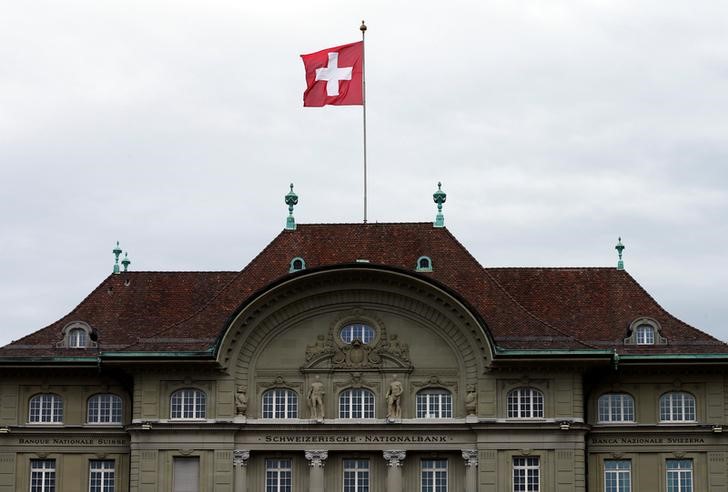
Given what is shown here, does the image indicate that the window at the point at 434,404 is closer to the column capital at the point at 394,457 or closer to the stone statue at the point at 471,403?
the stone statue at the point at 471,403

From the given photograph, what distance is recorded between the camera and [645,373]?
255ft

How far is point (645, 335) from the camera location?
7819 centimetres

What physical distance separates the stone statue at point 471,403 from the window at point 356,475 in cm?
446

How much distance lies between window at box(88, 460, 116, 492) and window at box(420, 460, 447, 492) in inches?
482

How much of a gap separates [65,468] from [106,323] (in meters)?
6.31

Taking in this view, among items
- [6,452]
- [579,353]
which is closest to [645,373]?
[579,353]

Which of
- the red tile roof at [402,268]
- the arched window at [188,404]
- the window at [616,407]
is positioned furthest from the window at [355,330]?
the window at [616,407]

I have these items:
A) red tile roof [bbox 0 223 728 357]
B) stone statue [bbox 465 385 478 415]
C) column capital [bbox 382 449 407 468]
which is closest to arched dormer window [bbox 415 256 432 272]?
red tile roof [bbox 0 223 728 357]

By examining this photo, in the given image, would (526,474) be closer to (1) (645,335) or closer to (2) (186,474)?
(1) (645,335)

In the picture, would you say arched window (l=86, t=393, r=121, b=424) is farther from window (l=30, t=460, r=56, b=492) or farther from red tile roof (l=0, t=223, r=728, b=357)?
window (l=30, t=460, r=56, b=492)

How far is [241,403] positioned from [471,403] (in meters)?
8.85

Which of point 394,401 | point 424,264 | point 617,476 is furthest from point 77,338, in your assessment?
point 617,476

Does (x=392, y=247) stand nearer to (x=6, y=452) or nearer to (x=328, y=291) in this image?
(x=328, y=291)

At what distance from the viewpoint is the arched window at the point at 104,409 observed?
78.6 meters
